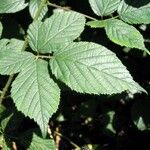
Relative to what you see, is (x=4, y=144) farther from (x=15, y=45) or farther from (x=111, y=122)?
(x=111, y=122)

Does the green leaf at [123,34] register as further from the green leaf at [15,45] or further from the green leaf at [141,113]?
the green leaf at [141,113]

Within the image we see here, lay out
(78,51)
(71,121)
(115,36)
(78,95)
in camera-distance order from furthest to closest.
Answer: (71,121) → (78,95) → (115,36) → (78,51)

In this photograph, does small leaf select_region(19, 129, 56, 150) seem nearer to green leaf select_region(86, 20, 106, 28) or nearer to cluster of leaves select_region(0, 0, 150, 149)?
cluster of leaves select_region(0, 0, 150, 149)

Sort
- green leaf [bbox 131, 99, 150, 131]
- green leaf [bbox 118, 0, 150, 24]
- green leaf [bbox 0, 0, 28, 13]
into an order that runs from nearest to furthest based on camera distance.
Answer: green leaf [bbox 118, 0, 150, 24], green leaf [bbox 0, 0, 28, 13], green leaf [bbox 131, 99, 150, 131]

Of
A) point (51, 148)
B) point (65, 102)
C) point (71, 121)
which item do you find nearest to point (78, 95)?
point (65, 102)

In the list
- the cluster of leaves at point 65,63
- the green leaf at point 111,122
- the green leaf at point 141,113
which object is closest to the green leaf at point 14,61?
the cluster of leaves at point 65,63

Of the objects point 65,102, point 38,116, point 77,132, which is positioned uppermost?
point 38,116

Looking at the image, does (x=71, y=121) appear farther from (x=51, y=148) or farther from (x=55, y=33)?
(x=55, y=33)

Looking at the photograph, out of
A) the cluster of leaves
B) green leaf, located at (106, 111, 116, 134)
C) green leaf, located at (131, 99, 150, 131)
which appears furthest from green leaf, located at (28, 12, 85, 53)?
green leaf, located at (106, 111, 116, 134)
